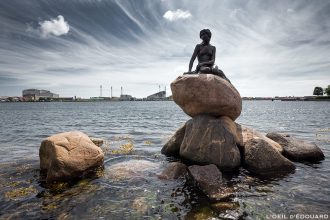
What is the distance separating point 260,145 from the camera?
33.8ft

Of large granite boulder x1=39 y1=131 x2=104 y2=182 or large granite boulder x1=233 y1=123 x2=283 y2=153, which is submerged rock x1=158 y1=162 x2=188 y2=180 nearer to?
large granite boulder x1=39 y1=131 x2=104 y2=182

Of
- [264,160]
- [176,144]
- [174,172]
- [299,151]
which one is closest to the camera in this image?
[174,172]

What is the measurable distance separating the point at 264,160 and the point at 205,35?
763cm

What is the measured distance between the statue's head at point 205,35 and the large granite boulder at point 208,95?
301 centimetres

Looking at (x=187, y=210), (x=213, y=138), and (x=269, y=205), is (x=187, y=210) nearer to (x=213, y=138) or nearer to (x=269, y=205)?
(x=269, y=205)

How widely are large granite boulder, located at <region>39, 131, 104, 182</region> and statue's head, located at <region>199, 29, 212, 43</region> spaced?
8650 millimetres

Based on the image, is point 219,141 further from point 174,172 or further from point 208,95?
point 174,172

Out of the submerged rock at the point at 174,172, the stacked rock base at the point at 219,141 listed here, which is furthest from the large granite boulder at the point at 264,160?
the submerged rock at the point at 174,172

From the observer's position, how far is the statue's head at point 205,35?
44.5 feet

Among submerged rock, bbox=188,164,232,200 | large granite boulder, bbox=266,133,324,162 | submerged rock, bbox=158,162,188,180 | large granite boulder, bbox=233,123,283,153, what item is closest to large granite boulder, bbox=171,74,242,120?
large granite boulder, bbox=233,123,283,153

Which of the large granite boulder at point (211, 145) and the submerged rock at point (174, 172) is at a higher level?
the large granite boulder at point (211, 145)

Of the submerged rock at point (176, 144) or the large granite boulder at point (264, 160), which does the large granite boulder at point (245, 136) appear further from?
the submerged rock at point (176, 144)

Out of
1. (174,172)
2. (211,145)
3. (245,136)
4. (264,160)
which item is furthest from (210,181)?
(245,136)

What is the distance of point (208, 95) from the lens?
1152cm
